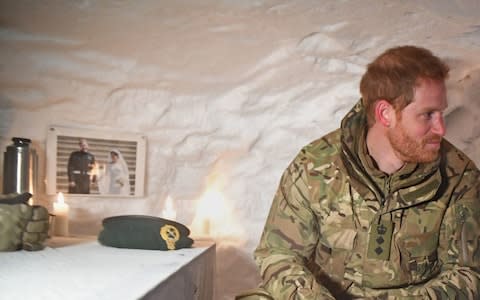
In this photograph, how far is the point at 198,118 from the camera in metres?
1.64

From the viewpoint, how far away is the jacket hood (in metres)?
1.12

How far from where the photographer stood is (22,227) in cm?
119

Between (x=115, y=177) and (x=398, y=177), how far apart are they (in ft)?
3.07

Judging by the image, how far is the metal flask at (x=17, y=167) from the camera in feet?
4.66

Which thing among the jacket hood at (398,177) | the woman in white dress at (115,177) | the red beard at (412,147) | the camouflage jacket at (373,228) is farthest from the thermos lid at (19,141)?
the red beard at (412,147)

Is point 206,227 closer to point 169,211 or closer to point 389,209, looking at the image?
point 169,211

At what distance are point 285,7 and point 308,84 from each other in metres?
0.39

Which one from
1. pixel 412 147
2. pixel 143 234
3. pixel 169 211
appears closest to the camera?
pixel 412 147

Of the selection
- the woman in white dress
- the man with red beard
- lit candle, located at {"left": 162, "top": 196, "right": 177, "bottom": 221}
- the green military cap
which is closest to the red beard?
the man with red beard

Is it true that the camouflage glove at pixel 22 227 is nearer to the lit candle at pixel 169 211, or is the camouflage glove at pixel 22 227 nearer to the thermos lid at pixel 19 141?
the thermos lid at pixel 19 141

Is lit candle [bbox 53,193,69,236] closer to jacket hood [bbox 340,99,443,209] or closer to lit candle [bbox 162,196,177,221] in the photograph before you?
lit candle [bbox 162,196,177,221]

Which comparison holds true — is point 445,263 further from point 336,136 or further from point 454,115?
point 454,115

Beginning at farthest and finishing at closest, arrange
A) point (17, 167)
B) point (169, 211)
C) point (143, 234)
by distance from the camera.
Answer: point (169, 211), point (17, 167), point (143, 234)

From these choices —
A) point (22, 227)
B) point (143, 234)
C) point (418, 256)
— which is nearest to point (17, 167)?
point (22, 227)
